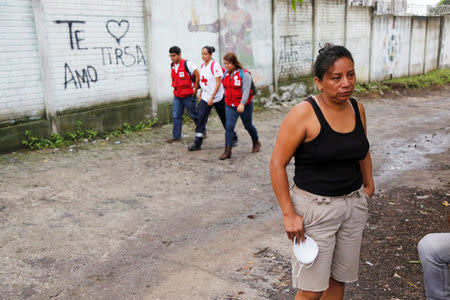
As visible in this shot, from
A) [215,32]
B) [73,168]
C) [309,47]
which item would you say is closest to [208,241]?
[73,168]

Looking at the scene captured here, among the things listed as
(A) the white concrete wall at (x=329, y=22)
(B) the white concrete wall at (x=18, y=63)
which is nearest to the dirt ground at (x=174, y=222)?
(B) the white concrete wall at (x=18, y=63)

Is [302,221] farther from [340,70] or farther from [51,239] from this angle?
[51,239]

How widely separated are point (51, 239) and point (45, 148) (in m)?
3.60

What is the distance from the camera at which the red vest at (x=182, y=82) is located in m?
8.00

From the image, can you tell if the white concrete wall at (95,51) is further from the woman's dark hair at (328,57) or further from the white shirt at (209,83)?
the woman's dark hair at (328,57)

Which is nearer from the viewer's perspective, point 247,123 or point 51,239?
point 51,239

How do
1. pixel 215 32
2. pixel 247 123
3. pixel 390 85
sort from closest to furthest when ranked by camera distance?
pixel 247 123 → pixel 215 32 → pixel 390 85

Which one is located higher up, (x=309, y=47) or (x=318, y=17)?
(x=318, y=17)

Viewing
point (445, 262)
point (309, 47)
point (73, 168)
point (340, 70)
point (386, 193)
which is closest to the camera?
point (340, 70)

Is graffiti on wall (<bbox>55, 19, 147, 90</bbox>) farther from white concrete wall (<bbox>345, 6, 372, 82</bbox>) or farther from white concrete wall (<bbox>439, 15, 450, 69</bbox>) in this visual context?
white concrete wall (<bbox>439, 15, 450, 69</bbox>)

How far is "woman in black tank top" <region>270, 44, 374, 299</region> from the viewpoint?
236 cm

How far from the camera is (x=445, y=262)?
2.63 meters

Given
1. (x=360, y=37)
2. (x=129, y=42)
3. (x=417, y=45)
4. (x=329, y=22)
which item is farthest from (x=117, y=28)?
(x=417, y=45)

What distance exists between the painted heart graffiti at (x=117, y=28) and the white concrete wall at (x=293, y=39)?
16.0 ft
